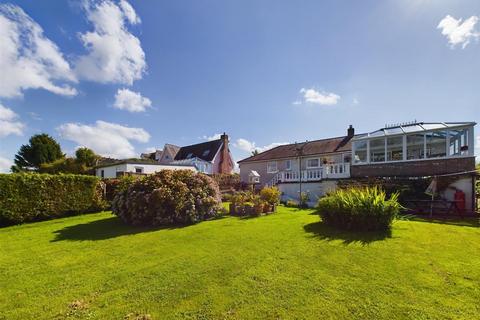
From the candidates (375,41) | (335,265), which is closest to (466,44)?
(375,41)

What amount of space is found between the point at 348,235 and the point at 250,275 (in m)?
3.55

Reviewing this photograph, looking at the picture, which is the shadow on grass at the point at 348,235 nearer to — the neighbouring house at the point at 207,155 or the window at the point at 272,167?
the window at the point at 272,167

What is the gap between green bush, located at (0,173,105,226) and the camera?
32.6 ft

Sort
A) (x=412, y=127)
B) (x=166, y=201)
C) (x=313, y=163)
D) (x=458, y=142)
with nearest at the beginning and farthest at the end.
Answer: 1. (x=166, y=201)
2. (x=458, y=142)
3. (x=412, y=127)
4. (x=313, y=163)

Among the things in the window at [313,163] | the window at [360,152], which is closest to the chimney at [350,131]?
the window at [313,163]

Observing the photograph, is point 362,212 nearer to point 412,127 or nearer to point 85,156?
point 412,127

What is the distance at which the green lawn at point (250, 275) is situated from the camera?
3.47m

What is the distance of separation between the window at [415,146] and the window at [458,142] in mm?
1372

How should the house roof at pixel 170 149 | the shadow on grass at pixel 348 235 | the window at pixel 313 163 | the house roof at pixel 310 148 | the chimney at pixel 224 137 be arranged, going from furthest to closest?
the house roof at pixel 170 149, the chimney at pixel 224 137, the window at pixel 313 163, the house roof at pixel 310 148, the shadow on grass at pixel 348 235

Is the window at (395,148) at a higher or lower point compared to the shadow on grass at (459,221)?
higher

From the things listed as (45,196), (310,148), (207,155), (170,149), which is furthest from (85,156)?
(310,148)

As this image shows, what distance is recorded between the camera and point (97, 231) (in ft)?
28.0

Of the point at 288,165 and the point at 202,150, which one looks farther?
the point at 202,150

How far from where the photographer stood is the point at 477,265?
4645 millimetres
